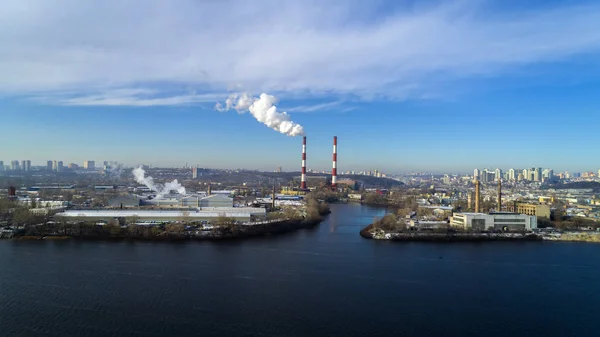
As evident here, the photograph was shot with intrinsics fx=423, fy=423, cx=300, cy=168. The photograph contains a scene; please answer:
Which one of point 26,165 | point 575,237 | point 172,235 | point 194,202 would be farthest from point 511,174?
point 26,165

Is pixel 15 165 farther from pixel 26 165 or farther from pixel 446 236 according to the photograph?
pixel 446 236

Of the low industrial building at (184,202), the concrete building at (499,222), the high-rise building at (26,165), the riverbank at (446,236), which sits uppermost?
the high-rise building at (26,165)

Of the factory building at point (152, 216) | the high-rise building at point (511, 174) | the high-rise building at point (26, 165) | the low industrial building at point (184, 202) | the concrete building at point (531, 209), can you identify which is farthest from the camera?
the high-rise building at point (511, 174)

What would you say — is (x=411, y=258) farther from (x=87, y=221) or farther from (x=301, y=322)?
(x=87, y=221)

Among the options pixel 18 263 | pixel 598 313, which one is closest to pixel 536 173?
pixel 598 313

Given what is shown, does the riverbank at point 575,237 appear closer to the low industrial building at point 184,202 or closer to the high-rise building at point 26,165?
the low industrial building at point 184,202

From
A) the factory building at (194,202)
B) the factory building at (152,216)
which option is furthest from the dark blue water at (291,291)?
the factory building at (194,202)

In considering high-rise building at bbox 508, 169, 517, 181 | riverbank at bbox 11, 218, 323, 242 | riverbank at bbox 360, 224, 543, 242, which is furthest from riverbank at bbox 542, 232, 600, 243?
high-rise building at bbox 508, 169, 517, 181
